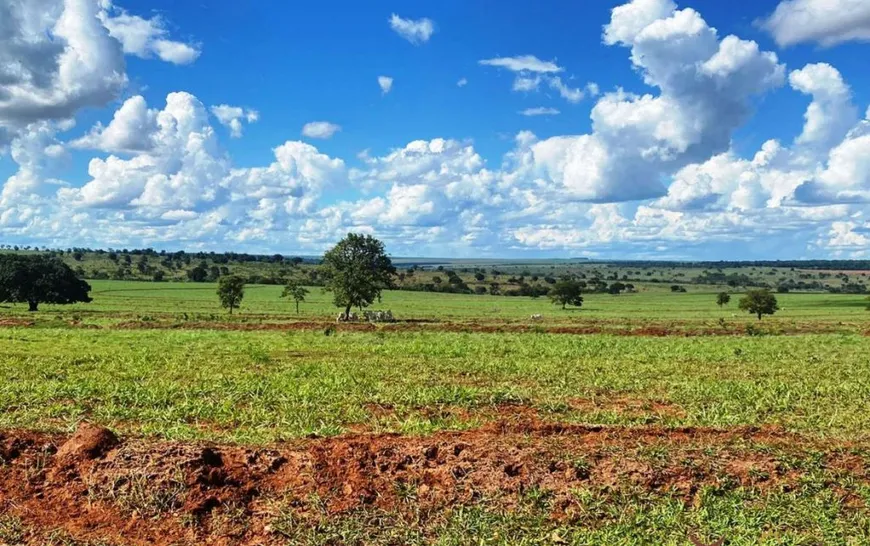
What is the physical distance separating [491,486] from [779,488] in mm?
4072

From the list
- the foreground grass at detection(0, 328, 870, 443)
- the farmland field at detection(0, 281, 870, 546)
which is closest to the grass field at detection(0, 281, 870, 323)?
the foreground grass at detection(0, 328, 870, 443)

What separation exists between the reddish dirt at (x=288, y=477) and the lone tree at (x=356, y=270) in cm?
5120

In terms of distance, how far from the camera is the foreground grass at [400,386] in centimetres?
1445

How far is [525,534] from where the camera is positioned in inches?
332

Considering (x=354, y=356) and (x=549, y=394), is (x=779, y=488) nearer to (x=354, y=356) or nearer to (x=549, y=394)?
(x=549, y=394)

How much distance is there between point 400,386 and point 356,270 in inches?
1743

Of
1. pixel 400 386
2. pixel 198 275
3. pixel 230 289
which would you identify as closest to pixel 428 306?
pixel 230 289

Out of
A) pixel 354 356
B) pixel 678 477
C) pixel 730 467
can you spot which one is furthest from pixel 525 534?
pixel 354 356

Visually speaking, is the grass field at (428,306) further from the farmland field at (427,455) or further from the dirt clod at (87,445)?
the dirt clod at (87,445)

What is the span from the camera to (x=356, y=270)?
62.8 metres

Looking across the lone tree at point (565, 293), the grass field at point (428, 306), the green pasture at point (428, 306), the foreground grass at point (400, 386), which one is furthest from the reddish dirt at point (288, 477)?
the lone tree at point (565, 293)

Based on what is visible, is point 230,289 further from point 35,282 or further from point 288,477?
point 288,477

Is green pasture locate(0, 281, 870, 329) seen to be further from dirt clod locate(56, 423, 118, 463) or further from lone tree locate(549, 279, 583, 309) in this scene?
dirt clod locate(56, 423, 118, 463)

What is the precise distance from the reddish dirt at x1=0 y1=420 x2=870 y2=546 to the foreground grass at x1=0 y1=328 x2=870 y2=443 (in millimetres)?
2446
